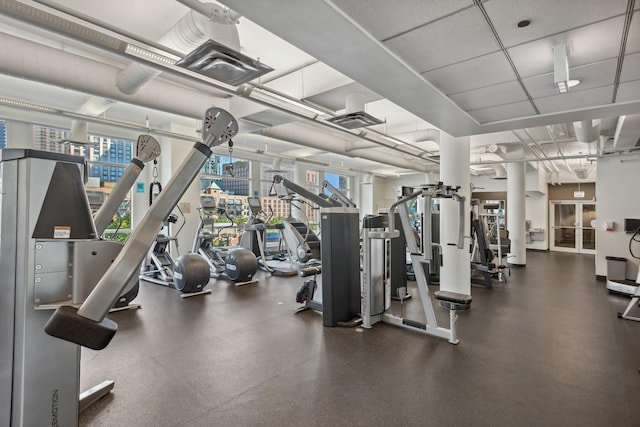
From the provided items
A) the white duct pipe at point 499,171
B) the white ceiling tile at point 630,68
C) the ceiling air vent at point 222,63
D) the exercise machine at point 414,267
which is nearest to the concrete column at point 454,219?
the exercise machine at point 414,267

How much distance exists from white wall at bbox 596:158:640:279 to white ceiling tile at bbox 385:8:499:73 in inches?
253

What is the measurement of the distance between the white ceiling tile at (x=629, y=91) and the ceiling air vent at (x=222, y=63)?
3.47 metres

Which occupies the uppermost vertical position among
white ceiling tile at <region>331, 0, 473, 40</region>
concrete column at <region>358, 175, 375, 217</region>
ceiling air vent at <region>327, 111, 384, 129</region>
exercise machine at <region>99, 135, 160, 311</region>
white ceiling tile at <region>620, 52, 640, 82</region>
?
ceiling air vent at <region>327, 111, 384, 129</region>

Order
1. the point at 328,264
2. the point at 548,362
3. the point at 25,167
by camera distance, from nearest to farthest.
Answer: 1. the point at 25,167
2. the point at 548,362
3. the point at 328,264

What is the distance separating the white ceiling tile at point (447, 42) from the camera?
2.28 metres

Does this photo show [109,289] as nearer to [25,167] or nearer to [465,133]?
[25,167]

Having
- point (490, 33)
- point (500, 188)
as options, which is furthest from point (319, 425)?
point (500, 188)

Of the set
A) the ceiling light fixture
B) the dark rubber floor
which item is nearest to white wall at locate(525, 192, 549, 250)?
the dark rubber floor

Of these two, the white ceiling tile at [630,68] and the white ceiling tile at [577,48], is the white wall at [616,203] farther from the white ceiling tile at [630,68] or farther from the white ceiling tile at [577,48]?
the white ceiling tile at [577,48]

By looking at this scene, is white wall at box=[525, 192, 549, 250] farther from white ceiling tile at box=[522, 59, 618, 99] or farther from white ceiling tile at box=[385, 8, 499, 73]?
white ceiling tile at box=[385, 8, 499, 73]

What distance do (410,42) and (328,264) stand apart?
8.64 ft

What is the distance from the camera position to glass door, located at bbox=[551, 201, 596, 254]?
12195mm

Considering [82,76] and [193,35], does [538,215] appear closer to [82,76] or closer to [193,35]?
[193,35]

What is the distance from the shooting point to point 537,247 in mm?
12789
